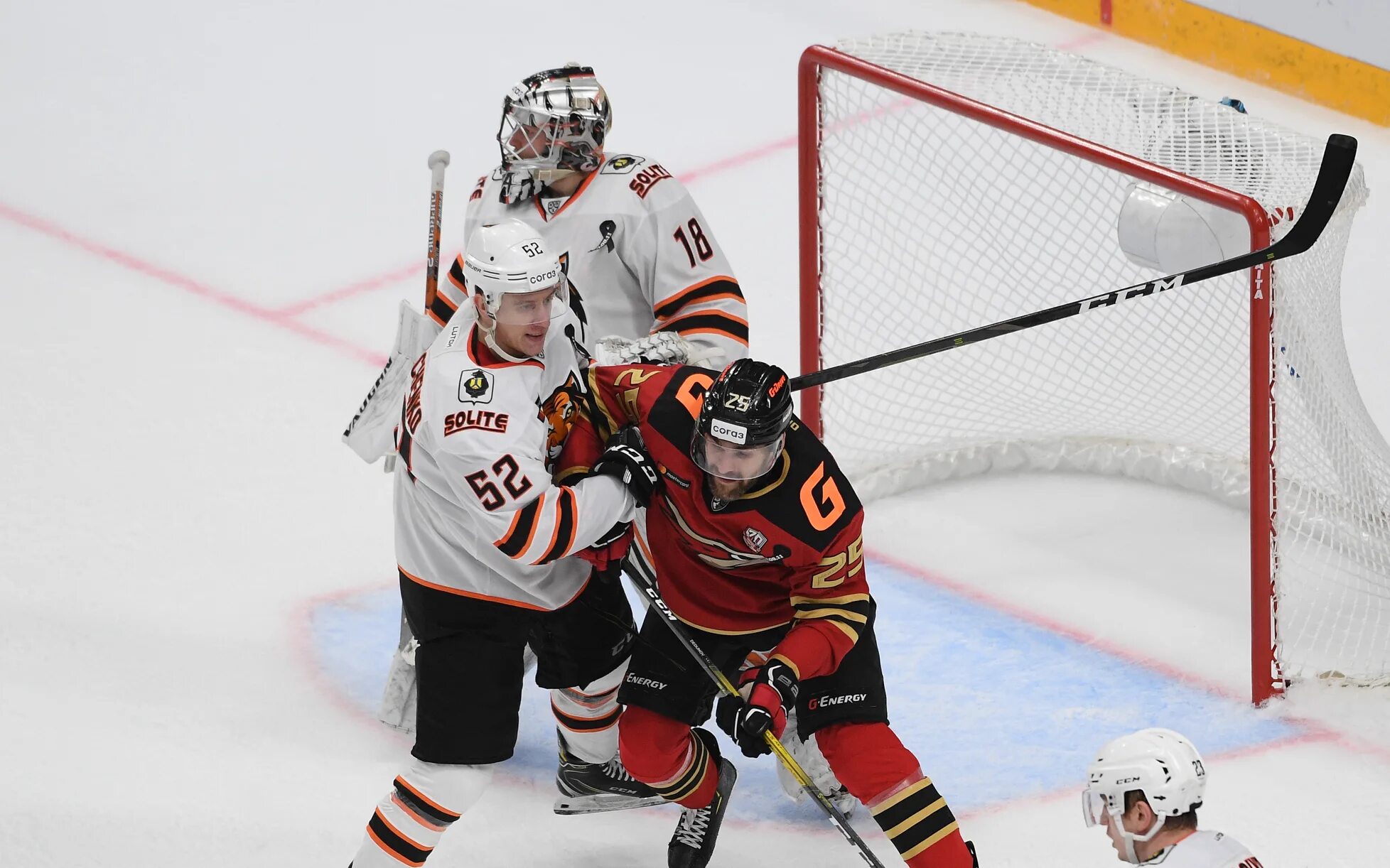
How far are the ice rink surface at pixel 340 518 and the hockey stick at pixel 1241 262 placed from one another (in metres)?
0.77

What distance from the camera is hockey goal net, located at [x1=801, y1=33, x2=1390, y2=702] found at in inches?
142

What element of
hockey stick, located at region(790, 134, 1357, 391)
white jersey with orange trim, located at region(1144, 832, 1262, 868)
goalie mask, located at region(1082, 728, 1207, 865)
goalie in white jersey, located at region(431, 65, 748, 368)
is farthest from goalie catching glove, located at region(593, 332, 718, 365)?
white jersey with orange trim, located at region(1144, 832, 1262, 868)

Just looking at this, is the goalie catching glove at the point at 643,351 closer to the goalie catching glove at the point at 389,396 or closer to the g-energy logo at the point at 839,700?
the goalie catching glove at the point at 389,396

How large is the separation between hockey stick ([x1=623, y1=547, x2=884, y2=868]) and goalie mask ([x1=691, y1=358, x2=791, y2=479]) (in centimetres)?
34

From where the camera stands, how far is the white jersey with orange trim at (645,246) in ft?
11.5

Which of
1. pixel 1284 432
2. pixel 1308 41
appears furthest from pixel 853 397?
pixel 1308 41

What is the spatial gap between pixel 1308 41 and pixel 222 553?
3797 mm

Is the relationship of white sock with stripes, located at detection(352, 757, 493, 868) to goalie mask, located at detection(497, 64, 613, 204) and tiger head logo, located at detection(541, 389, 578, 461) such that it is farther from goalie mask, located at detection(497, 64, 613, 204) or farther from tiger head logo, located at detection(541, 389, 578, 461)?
goalie mask, located at detection(497, 64, 613, 204)

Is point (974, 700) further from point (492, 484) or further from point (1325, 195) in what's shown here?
point (492, 484)

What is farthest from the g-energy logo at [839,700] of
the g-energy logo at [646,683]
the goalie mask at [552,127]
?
the goalie mask at [552,127]

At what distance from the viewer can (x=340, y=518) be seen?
445cm

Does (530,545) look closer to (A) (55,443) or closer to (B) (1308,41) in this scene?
(A) (55,443)

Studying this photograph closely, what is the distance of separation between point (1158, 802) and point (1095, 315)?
251cm

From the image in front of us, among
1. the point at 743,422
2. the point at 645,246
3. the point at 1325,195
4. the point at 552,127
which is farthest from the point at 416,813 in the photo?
the point at 1325,195
